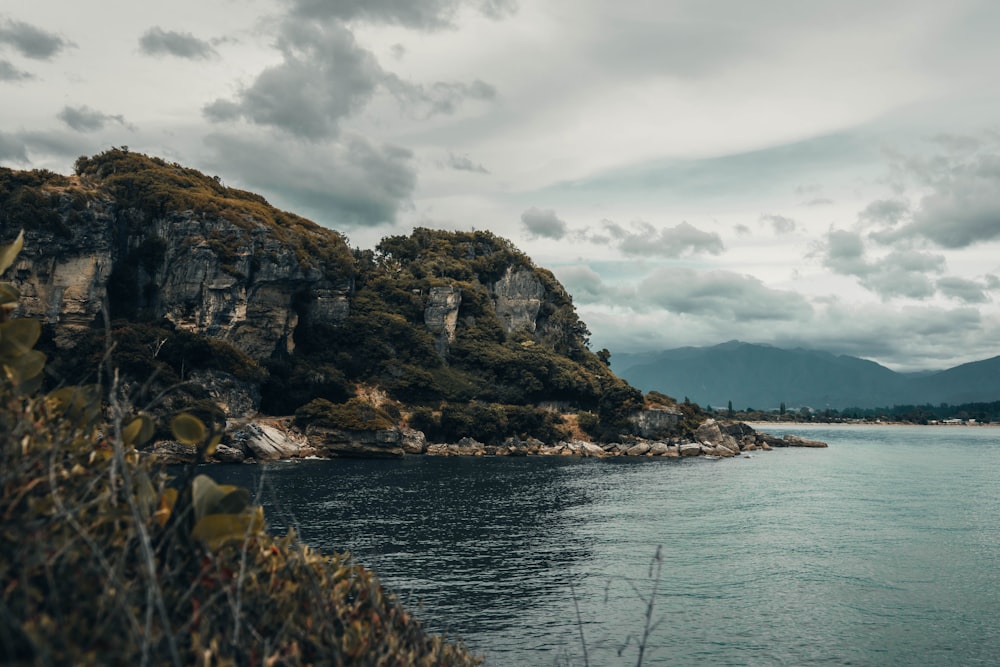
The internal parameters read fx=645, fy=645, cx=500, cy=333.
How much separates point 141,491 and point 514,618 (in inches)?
895

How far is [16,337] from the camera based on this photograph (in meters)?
8.21

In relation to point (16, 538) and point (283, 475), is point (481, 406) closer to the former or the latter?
point (283, 475)

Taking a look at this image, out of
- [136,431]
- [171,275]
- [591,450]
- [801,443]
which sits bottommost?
[591,450]

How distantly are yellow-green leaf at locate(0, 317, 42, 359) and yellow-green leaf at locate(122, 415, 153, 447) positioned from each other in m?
1.52

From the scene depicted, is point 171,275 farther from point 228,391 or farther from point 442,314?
point 442,314

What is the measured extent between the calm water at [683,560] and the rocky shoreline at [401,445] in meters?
17.8

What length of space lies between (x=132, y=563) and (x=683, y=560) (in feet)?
116

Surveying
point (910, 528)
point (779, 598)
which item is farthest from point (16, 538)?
point (910, 528)

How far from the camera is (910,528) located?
150 feet

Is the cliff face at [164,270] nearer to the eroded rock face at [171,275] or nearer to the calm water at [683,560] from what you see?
the eroded rock face at [171,275]

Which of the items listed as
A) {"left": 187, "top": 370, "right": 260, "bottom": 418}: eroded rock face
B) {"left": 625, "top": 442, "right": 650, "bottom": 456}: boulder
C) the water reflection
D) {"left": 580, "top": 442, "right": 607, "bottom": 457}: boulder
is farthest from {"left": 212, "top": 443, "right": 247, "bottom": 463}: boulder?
{"left": 625, "top": 442, "right": 650, "bottom": 456}: boulder

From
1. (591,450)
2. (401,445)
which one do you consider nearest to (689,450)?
(591,450)

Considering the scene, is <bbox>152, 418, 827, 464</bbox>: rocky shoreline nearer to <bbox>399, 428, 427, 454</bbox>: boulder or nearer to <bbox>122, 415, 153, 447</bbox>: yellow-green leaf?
<bbox>399, 428, 427, 454</bbox>: boulder

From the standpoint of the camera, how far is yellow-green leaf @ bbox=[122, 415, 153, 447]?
Result: 8258mm
